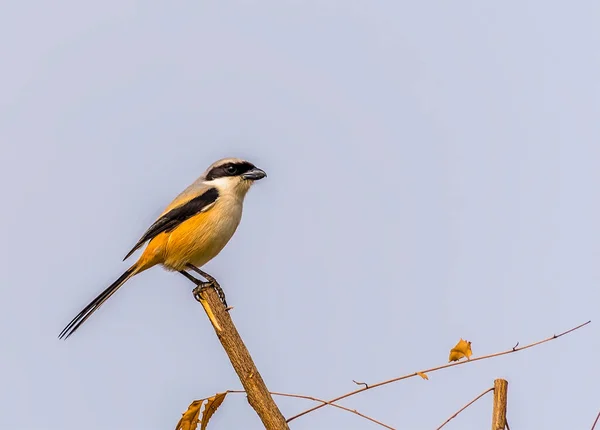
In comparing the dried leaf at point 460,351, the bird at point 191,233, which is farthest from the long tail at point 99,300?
the dried leaf at point 460,351

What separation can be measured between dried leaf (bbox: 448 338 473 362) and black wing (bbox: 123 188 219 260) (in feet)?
12.0

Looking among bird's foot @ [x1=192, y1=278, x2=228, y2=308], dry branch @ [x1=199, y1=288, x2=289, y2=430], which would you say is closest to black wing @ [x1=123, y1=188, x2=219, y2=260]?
bird's foot @ [x1=192, y1=278, x2=228, y2=308]

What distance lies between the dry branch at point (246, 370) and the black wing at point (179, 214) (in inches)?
88.0

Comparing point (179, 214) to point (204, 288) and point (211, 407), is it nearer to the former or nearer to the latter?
point (204, 288)

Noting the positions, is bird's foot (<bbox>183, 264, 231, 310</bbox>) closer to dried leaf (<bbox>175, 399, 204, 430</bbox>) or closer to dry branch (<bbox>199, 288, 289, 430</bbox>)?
dry branch (<bbox>199, 288, 289, 430</bbox>)

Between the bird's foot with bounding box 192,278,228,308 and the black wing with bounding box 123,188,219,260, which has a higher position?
the black wing with bounding box 123,188,219,260

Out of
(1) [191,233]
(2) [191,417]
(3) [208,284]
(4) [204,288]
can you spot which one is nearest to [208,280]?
(1) [191,233]

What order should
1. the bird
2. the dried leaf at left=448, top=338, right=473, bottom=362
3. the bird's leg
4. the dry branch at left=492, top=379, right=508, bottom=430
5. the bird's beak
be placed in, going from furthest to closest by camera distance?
the bird's beak
the bird
the bird's leg
the dried leaf at left=448, top=338, right=473, bottom=362
the dry branch at left=492, top=379, right=508, bottom=430

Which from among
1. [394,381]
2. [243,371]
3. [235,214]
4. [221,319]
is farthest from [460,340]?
[235,214]

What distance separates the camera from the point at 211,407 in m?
4.16

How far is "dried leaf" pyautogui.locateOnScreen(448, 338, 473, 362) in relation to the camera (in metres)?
3.68

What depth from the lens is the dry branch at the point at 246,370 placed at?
3941mm

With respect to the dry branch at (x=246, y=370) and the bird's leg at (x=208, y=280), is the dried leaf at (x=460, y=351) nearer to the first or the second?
the dry branch at (x=246, y=370)

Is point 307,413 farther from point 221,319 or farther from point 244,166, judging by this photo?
point 244,166
